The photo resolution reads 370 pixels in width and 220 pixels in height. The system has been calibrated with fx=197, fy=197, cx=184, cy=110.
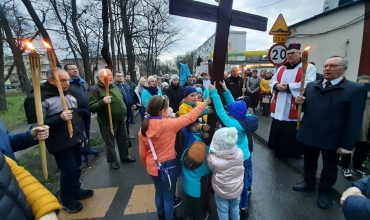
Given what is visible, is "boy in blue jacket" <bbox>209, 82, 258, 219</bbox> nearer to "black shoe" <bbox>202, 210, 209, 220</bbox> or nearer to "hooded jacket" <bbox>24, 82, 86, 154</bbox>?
"black shoe" <bbox>202, 210, 209, 220</bbox>

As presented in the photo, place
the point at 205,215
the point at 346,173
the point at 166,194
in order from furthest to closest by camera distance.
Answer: the point at 346,173
the point at 205,215
the point at 166,194

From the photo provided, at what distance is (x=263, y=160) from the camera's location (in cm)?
447

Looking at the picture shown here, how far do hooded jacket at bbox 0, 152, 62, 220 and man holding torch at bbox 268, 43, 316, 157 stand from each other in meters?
3.62

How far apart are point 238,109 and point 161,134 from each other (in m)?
1.00

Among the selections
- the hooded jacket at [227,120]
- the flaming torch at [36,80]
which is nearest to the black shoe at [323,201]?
the hooded jacket at [227,120]

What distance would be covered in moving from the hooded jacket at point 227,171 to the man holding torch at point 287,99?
1.98m

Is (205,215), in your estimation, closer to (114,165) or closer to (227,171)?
(227,171)

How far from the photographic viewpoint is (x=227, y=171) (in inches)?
83.7

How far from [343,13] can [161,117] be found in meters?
8.69

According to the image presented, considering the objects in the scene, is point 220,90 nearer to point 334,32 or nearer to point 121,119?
point 121,119

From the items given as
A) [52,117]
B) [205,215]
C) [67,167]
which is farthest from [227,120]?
[67,167]

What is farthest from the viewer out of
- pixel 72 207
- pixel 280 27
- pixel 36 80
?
pixel 280 27

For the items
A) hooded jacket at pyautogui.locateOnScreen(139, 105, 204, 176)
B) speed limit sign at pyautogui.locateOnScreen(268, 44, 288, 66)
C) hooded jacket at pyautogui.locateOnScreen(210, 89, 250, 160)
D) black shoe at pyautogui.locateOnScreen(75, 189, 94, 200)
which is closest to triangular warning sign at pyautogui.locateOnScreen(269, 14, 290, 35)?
speed limit sign at pyautogui.locateOnScreen(268, 44, 288, 66)

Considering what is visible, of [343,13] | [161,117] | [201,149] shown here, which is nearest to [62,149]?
[161,117]
